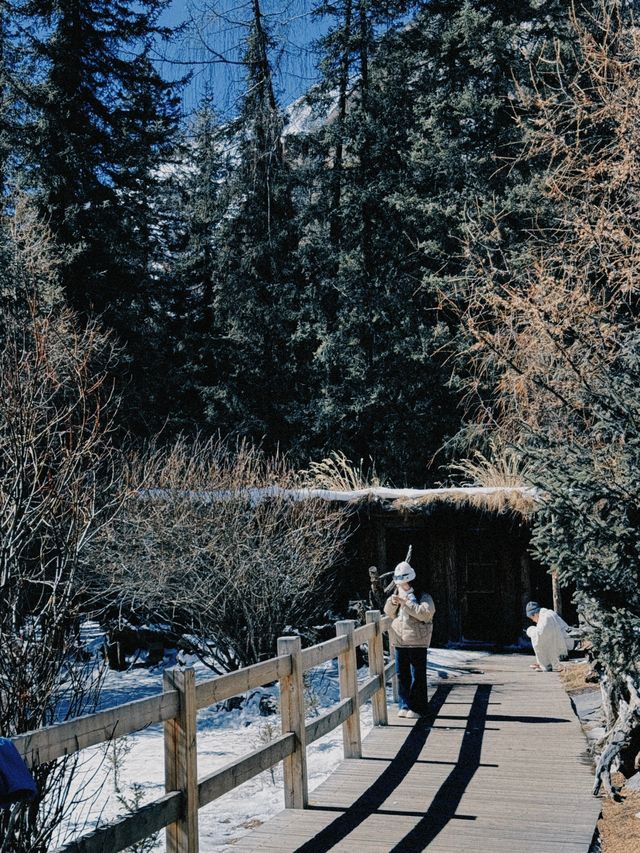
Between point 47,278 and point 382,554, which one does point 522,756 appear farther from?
point 47,278

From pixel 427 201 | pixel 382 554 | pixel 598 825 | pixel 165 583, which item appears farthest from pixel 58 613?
pixel 427 201

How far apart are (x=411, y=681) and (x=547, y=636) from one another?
4619 millimetres

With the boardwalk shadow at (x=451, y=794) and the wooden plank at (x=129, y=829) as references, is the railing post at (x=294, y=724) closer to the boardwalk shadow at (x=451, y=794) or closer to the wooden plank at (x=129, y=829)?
the boardwalk shadow at (x=451, y=794)

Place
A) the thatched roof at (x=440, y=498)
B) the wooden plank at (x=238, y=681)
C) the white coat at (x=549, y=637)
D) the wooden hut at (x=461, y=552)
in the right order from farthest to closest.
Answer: the wooden hut at (x=461, y=552), the thatched roof at (x=440, y=498), the white coat at (x=549, y=637), the wooden plank at (x=238, y=681)

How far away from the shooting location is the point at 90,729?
4109mm

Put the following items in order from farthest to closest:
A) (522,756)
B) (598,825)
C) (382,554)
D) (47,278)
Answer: (47,278) < (382,554) < (522,756) < (598,825)

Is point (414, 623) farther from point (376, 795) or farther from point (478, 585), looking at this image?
point (478, 585)

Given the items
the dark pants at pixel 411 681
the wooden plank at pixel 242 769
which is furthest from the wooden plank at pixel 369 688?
the wooden plank at pixel 242 769

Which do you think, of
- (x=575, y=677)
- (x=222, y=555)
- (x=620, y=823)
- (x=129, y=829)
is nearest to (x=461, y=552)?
(x=575, y=677)

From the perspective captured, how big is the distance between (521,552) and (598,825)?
41.6ft

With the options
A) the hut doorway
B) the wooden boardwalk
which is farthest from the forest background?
the wooden boardwalk

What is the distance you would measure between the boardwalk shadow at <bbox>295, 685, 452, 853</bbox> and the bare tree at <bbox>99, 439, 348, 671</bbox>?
4.30 metres

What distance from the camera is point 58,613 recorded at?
5156 mm

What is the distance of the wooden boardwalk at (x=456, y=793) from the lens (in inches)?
225
